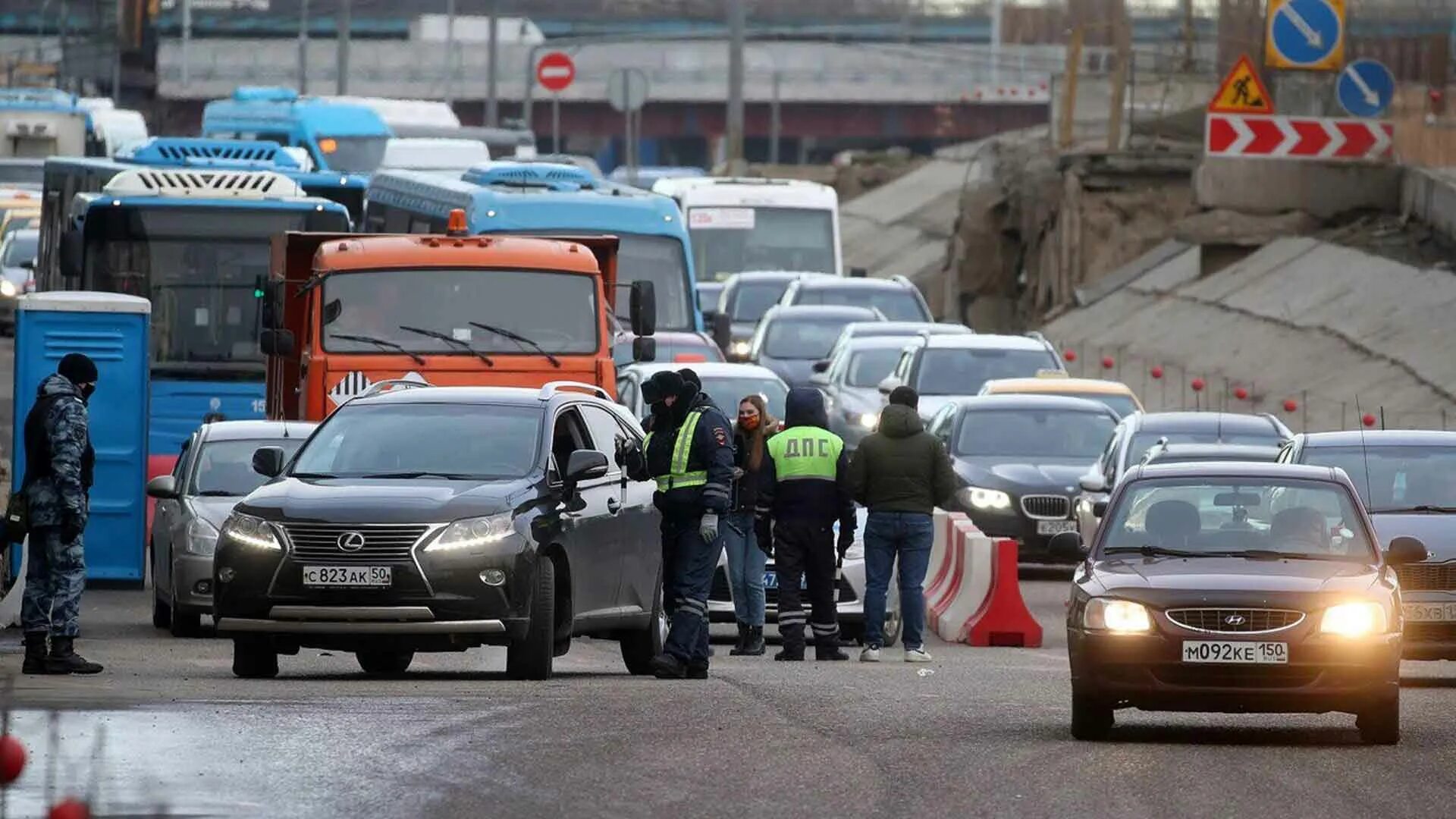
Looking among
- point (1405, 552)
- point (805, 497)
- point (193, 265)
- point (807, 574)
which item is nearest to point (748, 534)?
point (807, 574)

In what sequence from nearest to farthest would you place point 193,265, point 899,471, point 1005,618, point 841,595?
point 899,471 < point 841,595 < point 1005,618 < point 193,265

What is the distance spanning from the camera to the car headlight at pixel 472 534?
15.2 m

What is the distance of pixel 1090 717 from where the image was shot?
43.4 ft

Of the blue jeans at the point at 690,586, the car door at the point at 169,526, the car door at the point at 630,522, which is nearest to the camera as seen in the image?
the blue jeans at the point at 690,586

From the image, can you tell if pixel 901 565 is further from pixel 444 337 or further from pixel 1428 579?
pixel 444 337

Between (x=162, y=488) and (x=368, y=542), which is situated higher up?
(x=368, y=542)

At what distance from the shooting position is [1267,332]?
133 ft

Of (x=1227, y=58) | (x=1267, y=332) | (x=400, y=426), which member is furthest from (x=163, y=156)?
(x=1227, y=58)

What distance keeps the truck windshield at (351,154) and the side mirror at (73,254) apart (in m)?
19.4

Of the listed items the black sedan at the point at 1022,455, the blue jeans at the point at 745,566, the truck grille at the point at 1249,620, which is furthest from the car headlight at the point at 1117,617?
the black sedan at the point at 1022,455

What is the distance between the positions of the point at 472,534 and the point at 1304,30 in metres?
20.3

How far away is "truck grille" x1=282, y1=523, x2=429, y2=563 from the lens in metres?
15.1

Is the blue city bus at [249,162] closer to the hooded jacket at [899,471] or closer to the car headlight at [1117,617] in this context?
the hooded jacket at [899,471]

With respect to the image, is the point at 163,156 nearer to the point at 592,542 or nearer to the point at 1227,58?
the point at 592,542
